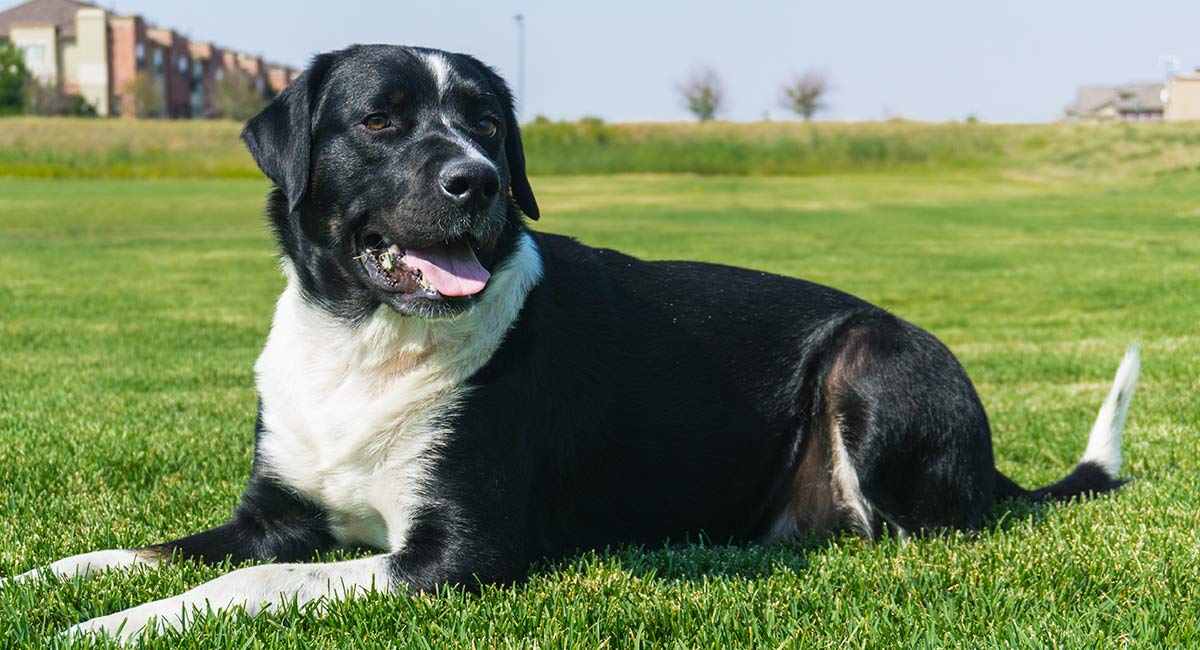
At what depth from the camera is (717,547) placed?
4.54m

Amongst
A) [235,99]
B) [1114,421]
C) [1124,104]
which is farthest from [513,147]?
[1124,104]

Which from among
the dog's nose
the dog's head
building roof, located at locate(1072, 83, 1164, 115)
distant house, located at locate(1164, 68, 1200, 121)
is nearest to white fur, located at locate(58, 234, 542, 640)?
the dog's head

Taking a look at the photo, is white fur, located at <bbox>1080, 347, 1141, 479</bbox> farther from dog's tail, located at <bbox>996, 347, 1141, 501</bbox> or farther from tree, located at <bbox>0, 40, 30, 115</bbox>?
tree, located at <bbox>0, 40, 30, 115</bbox>

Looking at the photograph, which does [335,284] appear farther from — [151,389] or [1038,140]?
[1038,140]

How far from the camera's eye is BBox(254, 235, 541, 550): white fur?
3.88 m

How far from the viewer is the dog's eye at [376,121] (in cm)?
396

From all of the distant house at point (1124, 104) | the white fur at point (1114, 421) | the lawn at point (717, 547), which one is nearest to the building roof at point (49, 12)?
the lawn at point (717, 547)

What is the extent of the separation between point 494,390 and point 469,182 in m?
0.71

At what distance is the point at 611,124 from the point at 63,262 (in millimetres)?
55962

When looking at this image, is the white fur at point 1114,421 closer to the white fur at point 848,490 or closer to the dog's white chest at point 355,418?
the white fur at point 848,490

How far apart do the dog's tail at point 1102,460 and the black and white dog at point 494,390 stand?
1.19ft

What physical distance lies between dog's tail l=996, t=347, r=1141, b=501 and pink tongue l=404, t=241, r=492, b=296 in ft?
8.56

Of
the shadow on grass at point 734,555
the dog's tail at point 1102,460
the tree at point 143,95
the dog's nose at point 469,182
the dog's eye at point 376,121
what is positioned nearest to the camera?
the dog's nose at point 469,182

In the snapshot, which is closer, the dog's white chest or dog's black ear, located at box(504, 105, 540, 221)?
the dog's white chest
